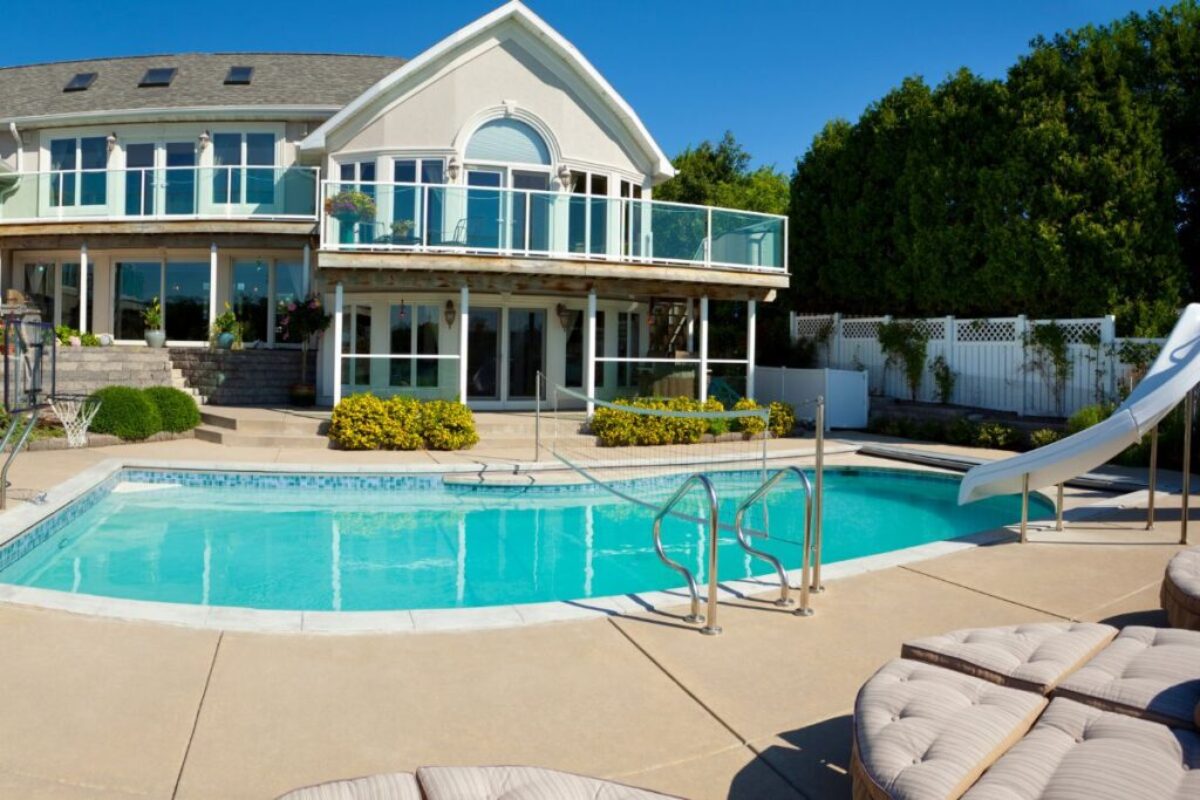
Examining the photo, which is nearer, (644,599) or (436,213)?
(644,599)

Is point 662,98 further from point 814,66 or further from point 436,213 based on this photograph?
point 436,213

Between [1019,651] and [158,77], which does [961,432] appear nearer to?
[1019,651]

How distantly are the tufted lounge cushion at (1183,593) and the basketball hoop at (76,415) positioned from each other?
14908 mm

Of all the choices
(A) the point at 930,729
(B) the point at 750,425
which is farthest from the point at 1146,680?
(B) the point at 750,425

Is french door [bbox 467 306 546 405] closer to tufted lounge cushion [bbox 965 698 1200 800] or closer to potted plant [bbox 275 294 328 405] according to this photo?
potted plant [bbox 275 294 328 405]

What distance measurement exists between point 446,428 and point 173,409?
513 centimetres

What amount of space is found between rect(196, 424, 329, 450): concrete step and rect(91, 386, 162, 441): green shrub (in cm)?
106

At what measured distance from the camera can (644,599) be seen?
6.50 m

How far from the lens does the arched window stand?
747 inches

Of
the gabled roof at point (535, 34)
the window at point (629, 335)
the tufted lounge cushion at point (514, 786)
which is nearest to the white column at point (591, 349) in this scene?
the window at point (629, 335)

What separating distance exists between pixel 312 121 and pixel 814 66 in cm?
1296

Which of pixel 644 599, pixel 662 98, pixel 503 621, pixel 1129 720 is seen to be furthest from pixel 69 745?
pixel 662 98

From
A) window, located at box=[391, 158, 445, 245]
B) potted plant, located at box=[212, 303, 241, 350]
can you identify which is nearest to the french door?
window, located at box=[391, 158, 445, 245]

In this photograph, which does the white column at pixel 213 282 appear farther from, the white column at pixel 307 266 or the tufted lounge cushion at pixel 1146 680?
the tufted lounge cushion at pixel 1146 680
